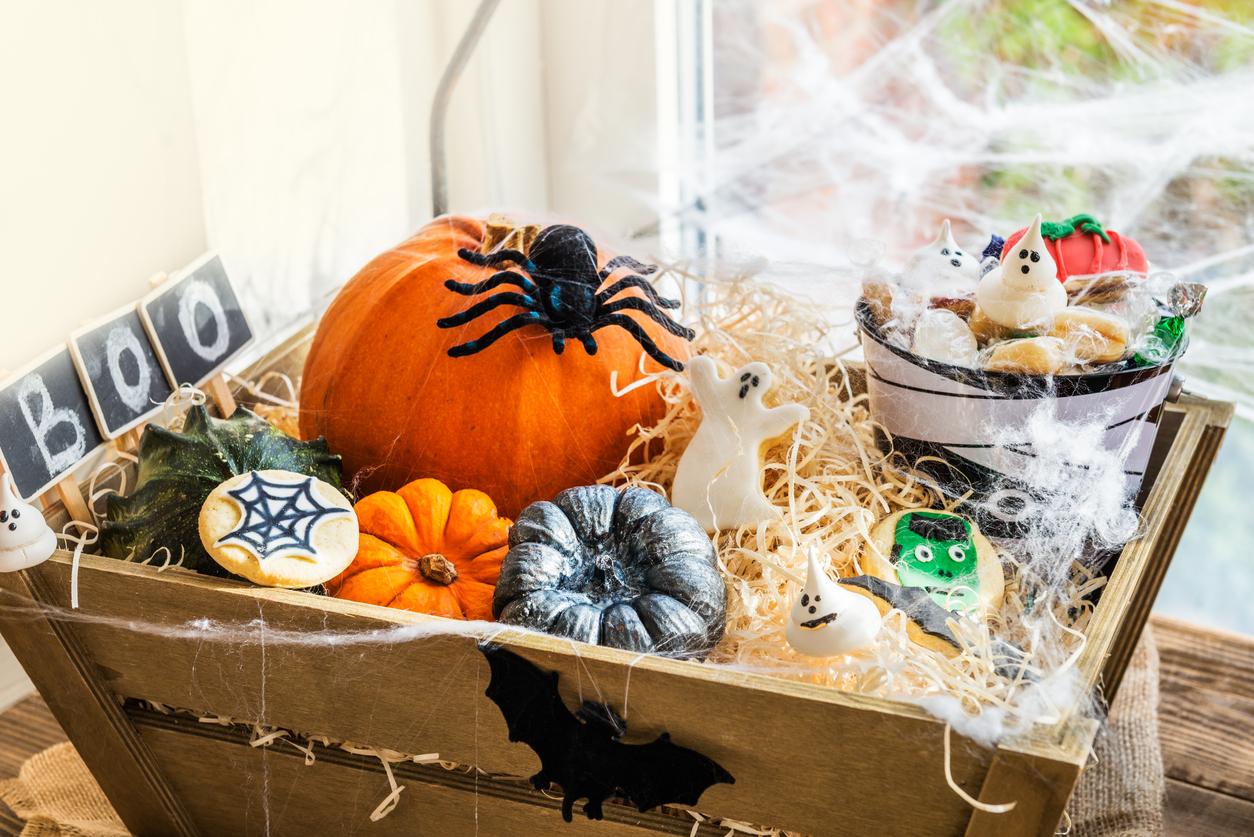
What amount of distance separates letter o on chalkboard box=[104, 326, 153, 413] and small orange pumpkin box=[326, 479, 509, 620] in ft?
0.93

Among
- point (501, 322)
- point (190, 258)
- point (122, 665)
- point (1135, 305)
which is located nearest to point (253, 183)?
point (190, 258)

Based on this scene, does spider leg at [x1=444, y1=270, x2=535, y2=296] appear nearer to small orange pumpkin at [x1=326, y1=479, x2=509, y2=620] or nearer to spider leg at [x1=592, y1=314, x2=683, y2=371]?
spider leg at [x1=592, y1=314, x2=683, y2=371]

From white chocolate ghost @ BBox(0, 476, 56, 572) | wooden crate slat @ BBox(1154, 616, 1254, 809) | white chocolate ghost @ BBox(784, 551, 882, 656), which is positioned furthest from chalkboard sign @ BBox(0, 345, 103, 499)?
wooden crate slat @ BBox(1154, 616, 1254, 809)

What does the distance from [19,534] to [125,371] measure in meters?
0.28

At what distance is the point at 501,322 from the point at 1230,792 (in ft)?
2.70

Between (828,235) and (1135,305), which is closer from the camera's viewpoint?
(1135,305)

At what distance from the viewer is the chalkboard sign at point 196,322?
45.3 inches

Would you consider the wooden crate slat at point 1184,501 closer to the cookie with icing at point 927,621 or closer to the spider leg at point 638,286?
the cookie with icing at point 927,621

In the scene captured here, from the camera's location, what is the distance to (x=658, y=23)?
63.6 inches

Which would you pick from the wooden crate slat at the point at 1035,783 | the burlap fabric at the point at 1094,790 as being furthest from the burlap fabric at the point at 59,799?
the wooden crate slat at the point at 1035,783

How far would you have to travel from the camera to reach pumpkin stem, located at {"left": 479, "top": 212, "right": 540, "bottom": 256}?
1.11 meters

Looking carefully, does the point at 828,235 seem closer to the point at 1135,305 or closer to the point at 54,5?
the point at 1135,305

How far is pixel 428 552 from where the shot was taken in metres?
0.99

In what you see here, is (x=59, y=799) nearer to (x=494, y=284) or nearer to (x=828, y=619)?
(x=494, y=284)
